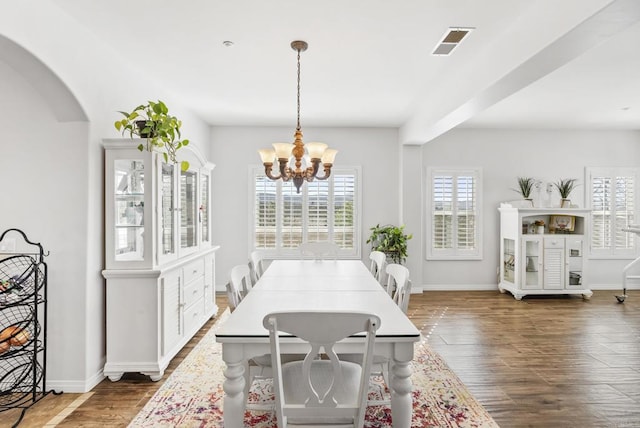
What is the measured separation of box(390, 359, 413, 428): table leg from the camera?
1.80 meters

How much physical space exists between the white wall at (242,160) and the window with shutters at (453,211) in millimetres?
616

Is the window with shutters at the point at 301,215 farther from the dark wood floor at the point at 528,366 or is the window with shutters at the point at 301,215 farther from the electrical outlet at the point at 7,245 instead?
the electrical outlet at the point at 7,245

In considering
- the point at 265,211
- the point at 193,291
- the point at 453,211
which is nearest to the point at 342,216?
the point at 265,211

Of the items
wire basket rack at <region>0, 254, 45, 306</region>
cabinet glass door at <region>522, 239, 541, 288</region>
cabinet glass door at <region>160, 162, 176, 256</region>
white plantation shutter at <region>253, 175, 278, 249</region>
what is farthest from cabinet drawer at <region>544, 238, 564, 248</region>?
wire basket rack at <region>0, 254, 45, 306</region>

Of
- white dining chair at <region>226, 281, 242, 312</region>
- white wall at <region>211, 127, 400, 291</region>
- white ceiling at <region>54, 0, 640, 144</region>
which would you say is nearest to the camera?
white dining chair at <region>226, 281, 242, 312</region>

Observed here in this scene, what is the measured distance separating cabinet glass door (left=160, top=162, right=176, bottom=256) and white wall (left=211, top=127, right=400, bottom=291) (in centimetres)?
264

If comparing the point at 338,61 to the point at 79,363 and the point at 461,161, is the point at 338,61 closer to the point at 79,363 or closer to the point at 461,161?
the point at 79,363

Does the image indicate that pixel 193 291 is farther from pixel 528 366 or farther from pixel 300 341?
pixel 528 366

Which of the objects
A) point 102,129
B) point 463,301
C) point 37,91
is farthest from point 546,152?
point 37,91

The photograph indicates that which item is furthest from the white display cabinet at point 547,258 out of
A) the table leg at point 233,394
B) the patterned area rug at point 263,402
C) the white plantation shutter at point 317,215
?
the table leg at point 233,394

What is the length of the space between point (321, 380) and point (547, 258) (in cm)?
505

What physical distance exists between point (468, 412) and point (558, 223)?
456cm

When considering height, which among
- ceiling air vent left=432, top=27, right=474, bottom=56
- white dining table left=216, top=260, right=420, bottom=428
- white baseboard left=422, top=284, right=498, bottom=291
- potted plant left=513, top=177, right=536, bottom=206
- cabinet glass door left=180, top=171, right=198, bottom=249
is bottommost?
white baseboard left=422, top=284, right=498, bottom=291

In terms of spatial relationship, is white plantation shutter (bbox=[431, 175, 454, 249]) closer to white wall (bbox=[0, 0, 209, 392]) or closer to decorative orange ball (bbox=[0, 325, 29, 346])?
white wall (bbox=[0, 0, 209, 392])
